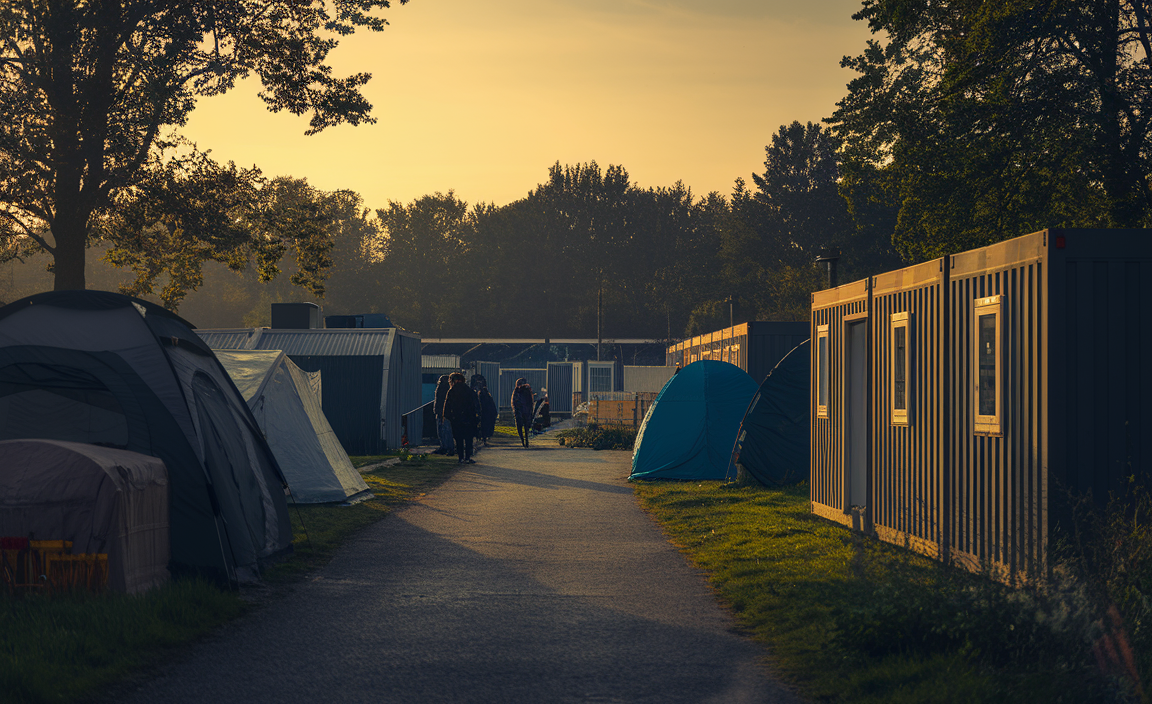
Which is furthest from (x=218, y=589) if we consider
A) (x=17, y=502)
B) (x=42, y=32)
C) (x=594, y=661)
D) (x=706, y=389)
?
(x=42, y=32)

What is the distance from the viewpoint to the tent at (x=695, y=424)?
66.3 feet

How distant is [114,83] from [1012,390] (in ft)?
66.3

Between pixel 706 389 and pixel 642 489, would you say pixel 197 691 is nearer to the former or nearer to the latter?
pixel 642 489

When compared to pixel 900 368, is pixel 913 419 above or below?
below

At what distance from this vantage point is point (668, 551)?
11859mm

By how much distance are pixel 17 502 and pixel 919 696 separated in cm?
643

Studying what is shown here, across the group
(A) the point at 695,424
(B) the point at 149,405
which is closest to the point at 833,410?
(A) the point at 695,424

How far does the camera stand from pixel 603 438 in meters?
32.0

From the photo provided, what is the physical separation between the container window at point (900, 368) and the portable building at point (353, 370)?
57.6 ft

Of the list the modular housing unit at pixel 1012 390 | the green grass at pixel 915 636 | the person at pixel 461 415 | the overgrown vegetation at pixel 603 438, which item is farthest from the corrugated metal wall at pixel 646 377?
the green grass at pixel 915 636

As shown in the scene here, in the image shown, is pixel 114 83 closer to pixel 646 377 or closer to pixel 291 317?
pixel 291 317

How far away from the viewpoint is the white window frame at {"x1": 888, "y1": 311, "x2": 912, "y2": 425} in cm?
1098

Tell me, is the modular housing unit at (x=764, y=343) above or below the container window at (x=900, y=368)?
above

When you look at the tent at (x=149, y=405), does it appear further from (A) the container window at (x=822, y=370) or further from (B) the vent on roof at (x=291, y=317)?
(B) the vent on roof at (x=291, y=317)
